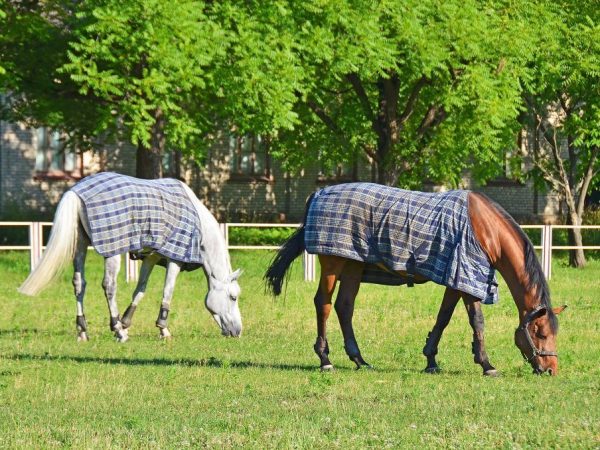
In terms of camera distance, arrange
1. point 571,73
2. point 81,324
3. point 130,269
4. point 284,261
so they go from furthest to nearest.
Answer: point 571,73 → point 130,269 → point 81,324 → point 284,261

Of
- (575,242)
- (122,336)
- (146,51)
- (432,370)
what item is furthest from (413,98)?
(432,370)

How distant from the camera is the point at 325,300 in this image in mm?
13711

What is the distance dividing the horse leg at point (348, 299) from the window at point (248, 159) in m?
30.3

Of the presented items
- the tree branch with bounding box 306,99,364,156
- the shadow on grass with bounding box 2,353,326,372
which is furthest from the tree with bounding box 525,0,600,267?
the shadow on grass with bounding box 2,353,326,372

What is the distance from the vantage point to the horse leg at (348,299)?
13.7 meters

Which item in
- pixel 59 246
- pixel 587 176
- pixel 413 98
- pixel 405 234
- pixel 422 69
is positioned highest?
pixel 422 69

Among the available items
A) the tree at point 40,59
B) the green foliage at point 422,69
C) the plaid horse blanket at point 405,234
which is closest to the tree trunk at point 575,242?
the green foliage at point 422,69

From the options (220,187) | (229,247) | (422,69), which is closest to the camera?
(229,247)

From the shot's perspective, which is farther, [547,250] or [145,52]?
[547,250]

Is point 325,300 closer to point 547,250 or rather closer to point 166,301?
point 166,301

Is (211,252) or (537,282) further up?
(537,282)

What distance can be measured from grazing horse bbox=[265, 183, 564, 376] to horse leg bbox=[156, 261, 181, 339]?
3.74 meters

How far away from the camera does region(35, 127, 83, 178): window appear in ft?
136

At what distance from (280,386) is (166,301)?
528 centimetres
